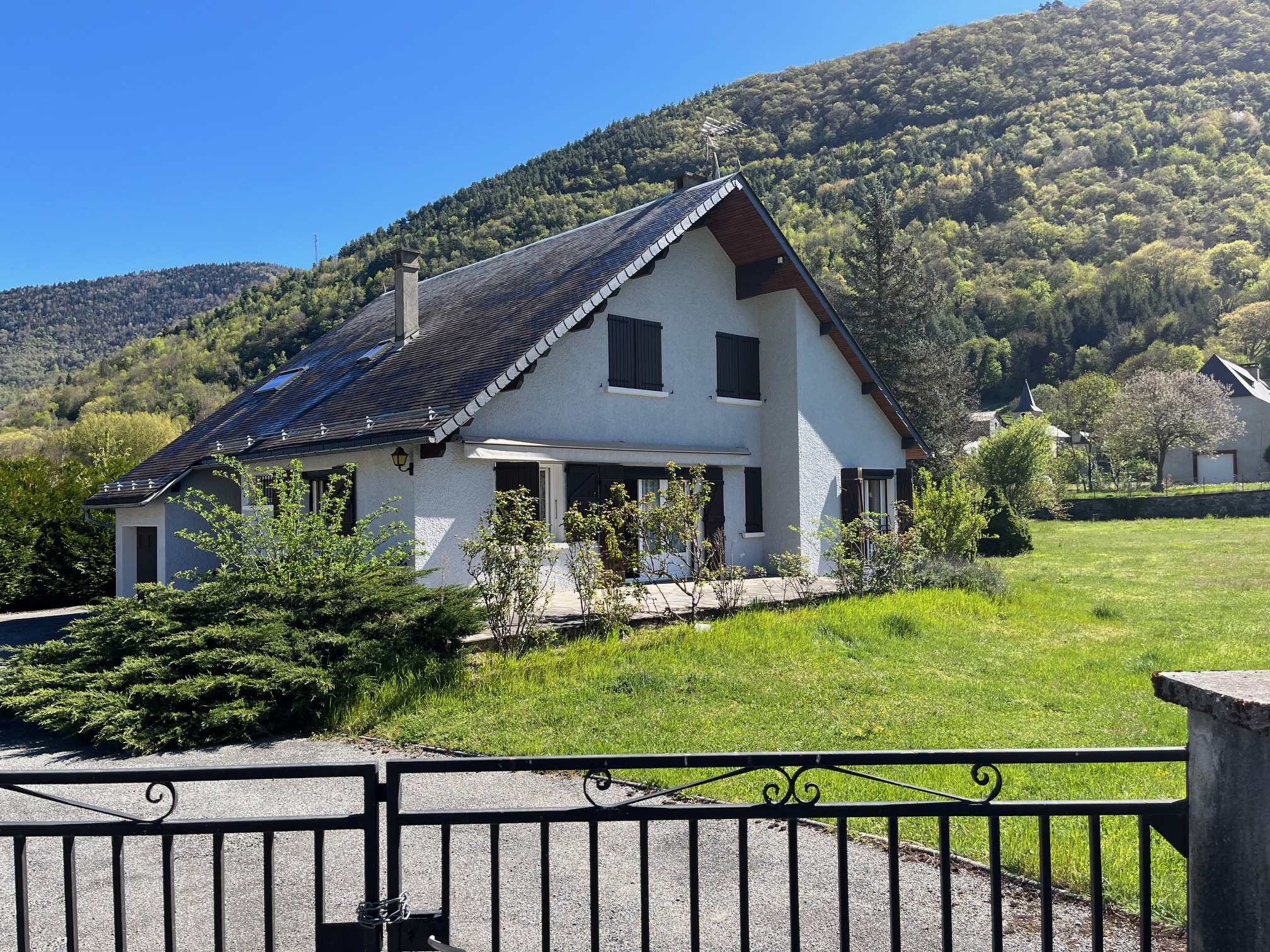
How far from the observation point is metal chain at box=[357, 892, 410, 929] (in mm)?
2406

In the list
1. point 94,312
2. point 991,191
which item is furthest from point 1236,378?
point 94,312

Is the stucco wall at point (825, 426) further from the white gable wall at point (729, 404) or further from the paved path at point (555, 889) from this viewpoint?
the paved path at point (555, 889)

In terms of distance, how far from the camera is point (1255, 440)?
5578 centimetres

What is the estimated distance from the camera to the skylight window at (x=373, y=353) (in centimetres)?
1745

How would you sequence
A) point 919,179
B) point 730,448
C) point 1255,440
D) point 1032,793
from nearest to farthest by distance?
1. point 1032,793
2. point 730,448
3. point 1255,440
4. point 919,179

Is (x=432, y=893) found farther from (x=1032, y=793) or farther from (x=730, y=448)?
(x=730, y=448)

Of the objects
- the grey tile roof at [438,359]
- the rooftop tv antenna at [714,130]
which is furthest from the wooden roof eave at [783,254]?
the rooftop tv antenna at [714,130]

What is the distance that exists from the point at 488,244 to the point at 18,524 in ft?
104

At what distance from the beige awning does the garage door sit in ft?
170

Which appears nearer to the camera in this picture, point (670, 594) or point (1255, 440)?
point (670, 594)

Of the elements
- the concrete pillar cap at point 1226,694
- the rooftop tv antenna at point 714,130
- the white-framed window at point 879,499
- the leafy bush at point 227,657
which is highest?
the rooftop tv antenna at point 714,130

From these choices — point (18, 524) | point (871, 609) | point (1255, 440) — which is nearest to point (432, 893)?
point (871, 609)

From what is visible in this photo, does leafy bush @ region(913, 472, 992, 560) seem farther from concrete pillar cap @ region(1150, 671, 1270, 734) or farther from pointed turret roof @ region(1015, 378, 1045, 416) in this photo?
pointed turret roof @ region(1015, 378, 1045, 416)

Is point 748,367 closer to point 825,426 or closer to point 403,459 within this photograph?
point 825,426
